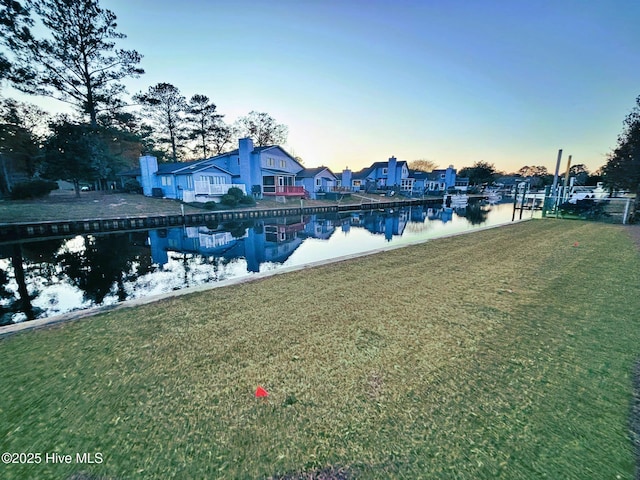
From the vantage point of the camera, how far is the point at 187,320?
13.9ft

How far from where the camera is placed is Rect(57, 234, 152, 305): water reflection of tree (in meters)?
7.26

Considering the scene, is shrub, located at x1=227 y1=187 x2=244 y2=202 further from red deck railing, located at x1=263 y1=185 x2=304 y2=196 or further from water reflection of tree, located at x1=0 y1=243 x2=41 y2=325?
water reflection of tree, located at x1=0 y1=243 x2=41 y2=325

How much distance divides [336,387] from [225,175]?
96.3 feet

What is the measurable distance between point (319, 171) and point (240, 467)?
35.7 metres

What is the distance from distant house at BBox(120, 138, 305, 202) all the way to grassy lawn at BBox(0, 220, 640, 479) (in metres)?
23.6

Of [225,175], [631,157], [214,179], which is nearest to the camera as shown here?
[631,157]

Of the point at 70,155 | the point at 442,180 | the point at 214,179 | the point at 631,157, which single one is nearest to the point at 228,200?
the point at 214,179

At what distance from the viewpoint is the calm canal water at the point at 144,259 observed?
22.4 ft

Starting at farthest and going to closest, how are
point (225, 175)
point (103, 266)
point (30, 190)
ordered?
point (225, 175) < point (30, 190) < point (103, 266)

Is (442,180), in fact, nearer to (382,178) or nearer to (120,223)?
(382,178)

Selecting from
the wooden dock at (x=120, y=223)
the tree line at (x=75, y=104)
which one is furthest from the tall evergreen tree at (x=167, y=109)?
the wooden dock at (x=120, y=223)

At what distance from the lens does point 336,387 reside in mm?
2742

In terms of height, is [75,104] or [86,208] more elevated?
[75,104]

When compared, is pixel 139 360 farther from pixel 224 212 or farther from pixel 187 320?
pixel 224 212
